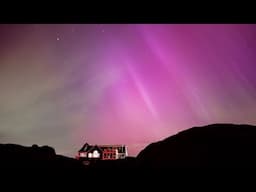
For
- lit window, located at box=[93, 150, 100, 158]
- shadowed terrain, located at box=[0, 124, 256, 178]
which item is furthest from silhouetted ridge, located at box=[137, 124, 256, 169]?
lit window, located at box=[93, 150, 100, 158]

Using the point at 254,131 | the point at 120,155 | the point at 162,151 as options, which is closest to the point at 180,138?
the point at 162,151

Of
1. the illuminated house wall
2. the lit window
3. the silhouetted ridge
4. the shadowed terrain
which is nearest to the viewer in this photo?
the shadowed terrain

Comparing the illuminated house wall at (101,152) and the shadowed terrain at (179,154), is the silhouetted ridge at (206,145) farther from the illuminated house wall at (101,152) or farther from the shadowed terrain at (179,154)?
the illuminated house wall at (101,152)

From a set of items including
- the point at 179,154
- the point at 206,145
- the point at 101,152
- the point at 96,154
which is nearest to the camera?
the point at 179,154

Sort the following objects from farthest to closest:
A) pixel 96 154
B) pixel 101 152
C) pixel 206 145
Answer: pixel 101 152 → pixel 96 154 → pixel 206 145

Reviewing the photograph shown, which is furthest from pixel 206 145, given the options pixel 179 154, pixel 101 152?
pixel 101 152

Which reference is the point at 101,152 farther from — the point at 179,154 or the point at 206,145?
the point at 179,154

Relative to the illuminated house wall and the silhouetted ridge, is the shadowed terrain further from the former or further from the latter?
the illuminated house wall

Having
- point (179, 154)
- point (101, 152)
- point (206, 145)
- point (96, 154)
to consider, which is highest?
point (101, 152)

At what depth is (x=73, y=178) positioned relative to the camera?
355 cm

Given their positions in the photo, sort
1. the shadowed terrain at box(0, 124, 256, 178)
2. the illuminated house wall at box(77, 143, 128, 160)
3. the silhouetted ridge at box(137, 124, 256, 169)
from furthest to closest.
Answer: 1. the illuminated house wall at box(77, 143, 128, 160)
2. the silhouetted ridge at box(137, 124, 256, 169)
3. the shadowed terrain at box(0, 124, 256, 178)

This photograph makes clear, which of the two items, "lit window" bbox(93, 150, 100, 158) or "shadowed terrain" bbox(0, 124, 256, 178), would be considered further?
"lit window" bbox(93, 150, 100, 158)

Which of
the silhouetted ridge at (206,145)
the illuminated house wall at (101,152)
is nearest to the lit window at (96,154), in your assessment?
the illuminated house wall at (101,152)
